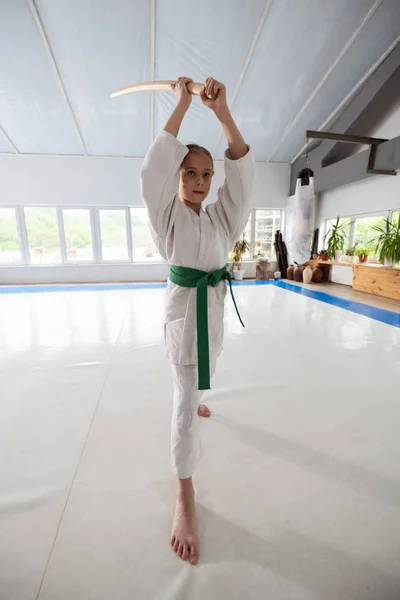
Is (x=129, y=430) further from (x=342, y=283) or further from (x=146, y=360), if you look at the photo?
(x=342, y=283)

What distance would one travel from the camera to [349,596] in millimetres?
734

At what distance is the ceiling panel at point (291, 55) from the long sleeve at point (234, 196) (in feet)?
14.0

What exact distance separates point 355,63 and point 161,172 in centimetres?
585

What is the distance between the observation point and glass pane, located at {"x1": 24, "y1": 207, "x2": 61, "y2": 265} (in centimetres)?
688

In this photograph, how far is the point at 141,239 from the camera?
748cm

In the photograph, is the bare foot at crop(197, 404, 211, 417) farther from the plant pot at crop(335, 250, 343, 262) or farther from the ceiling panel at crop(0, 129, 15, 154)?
the ceiling panel at crop(0, 129, 15, 154)

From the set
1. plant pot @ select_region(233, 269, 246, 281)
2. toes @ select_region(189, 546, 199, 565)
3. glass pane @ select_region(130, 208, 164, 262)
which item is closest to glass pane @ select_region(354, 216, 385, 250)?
plant pot @ select_region(233, 269, 246, 281)

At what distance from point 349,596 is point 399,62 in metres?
6.60

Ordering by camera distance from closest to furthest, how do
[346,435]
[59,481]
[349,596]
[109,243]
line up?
[349,596] → [59,481] → [346,435] → [109,243]

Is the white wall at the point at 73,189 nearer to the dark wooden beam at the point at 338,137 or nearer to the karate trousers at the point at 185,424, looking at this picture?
the dark wooden beam at the point at 338,137

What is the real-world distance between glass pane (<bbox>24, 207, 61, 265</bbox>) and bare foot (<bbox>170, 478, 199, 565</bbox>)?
7248mm

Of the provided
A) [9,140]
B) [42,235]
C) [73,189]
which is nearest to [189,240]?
[73,189]

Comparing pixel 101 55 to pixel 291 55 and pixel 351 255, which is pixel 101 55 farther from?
pixel 351 255

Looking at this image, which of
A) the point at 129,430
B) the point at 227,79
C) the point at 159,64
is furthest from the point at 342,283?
the point at 129,430
